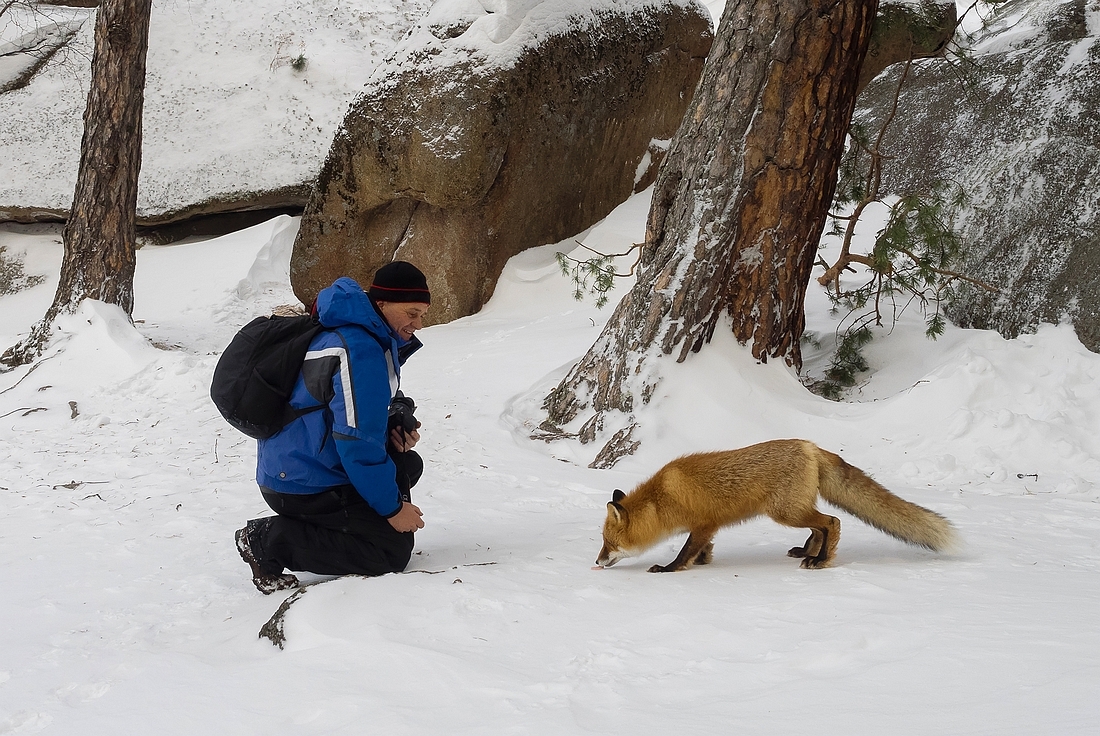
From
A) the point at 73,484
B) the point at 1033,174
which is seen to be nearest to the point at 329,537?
the point at 73,484

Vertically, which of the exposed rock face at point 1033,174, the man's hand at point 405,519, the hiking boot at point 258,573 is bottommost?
the hiking boot at point 258,573

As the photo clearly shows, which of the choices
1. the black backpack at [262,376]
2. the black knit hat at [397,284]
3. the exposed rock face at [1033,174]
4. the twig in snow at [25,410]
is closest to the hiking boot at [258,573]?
the black backpack at [262,376]

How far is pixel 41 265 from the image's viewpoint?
13.1 m

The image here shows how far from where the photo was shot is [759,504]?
11.1 feet

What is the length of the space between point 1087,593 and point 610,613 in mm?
1573

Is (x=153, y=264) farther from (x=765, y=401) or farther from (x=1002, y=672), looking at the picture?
(x=1002, y=672)

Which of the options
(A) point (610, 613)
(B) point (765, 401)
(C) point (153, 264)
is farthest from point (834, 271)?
(C) point (153, 264)

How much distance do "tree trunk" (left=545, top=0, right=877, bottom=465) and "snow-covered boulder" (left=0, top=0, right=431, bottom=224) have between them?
9.71 metres

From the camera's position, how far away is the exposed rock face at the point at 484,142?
912 centimetres

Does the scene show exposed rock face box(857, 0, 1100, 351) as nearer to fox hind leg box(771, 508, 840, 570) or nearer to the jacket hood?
fox hind leg box(771, 508, 840, 570)

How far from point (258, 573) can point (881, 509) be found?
252 centimetres

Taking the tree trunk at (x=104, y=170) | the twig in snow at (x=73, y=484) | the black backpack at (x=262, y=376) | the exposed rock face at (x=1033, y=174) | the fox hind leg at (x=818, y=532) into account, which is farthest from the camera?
the tree trunk at (x=104, y=170)

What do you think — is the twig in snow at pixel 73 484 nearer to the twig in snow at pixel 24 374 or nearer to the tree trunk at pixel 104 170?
the twig in snow at pixel 24 374

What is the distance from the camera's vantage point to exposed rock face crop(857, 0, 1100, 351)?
6.23 meters
